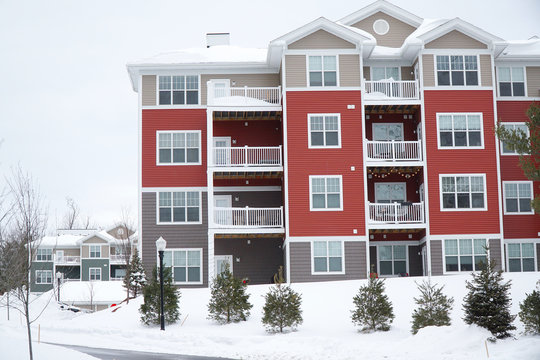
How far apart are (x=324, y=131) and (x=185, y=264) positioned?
30.6 feet

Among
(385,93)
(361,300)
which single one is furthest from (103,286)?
(361,300)

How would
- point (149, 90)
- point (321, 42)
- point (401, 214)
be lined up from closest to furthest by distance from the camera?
point (401, 214) < point (321, 42) < point (149, 90)

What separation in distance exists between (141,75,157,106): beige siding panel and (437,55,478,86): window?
551 inches

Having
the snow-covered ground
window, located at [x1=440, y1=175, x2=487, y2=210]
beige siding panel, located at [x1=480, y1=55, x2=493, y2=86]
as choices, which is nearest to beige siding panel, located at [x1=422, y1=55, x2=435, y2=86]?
beige siding panel, located at [x1=480, y1=55, x2=493, y2=86]

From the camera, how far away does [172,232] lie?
34656 mm

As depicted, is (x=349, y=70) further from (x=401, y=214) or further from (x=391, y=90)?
(x=401, y=214)

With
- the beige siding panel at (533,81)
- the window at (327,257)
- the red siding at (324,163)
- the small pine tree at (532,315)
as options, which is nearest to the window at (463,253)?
the red siding at (324,163)

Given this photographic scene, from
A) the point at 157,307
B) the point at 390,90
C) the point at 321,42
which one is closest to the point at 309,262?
the point at 390,90

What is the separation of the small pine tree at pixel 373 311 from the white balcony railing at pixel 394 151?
12686 mm

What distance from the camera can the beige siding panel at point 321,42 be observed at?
3384cm

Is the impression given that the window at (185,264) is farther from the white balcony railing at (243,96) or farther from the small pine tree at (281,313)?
the small pine tree at (281,313)

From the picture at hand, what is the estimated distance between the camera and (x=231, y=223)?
33.4m

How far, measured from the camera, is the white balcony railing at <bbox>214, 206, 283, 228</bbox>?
3331 cm

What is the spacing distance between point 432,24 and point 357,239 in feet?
37.9
